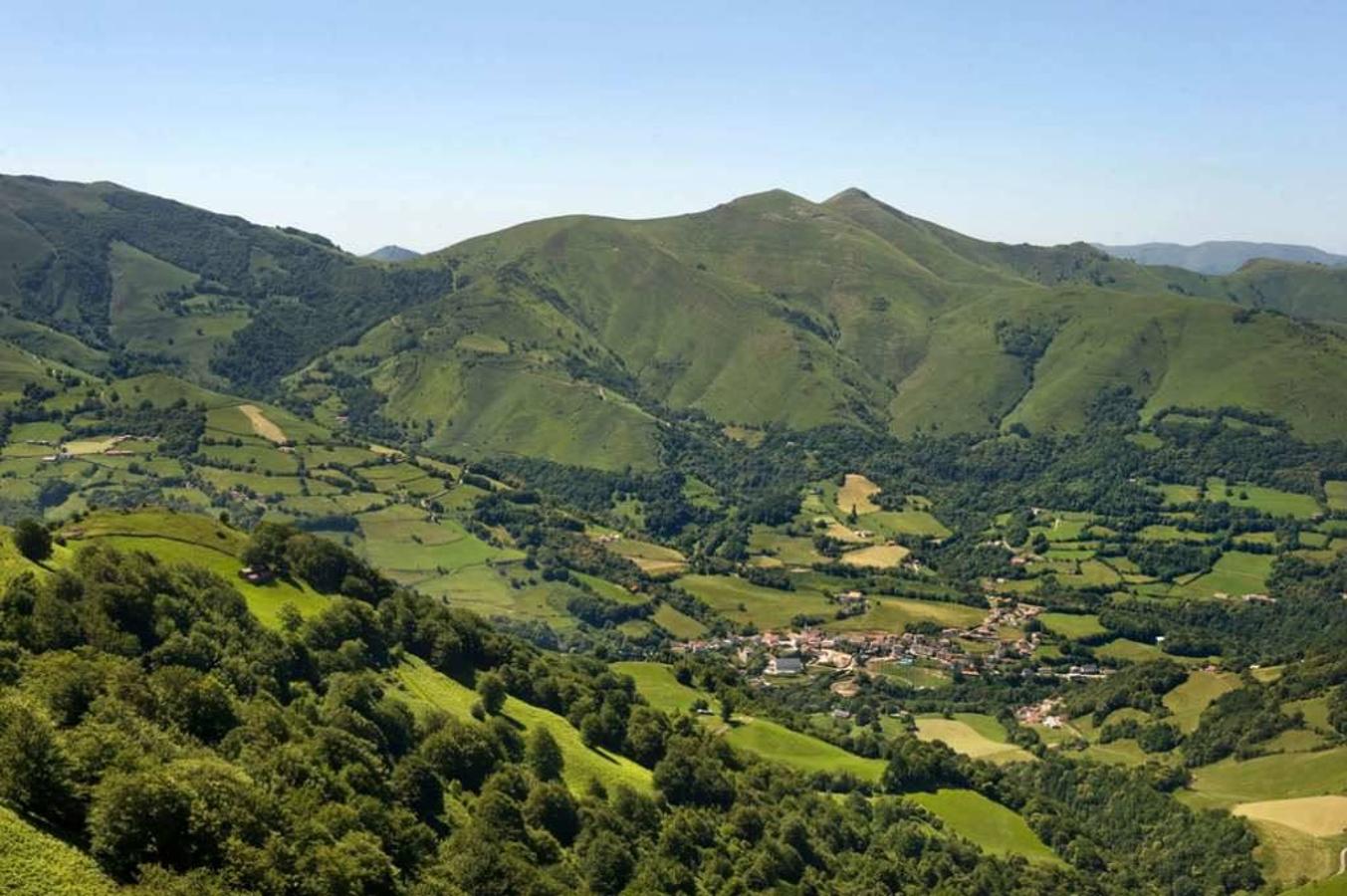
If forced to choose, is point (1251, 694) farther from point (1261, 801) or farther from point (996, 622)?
point (996, 622)

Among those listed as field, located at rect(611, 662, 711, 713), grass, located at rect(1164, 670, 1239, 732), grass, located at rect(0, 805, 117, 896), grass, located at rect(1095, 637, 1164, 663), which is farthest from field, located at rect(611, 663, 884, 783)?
grass, located at rect(1095, 637, 1164, 663)

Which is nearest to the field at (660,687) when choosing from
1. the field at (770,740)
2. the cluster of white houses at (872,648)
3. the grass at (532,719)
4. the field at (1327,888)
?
the field at (770,740)

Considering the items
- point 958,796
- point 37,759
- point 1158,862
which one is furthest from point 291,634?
point 1158,862

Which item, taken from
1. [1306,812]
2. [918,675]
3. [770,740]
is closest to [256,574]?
[770,740]

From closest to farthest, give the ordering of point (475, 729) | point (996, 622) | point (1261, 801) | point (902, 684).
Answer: point (475, 729) → point (1261, 801) → point (902, 684) → point (996, 622)

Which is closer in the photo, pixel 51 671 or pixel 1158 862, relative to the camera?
pixel 51 671

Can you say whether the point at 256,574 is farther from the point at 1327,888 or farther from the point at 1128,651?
the point at 1128,651

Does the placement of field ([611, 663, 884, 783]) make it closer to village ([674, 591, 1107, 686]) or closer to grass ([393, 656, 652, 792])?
grass ([393, 656, 652, 792])
